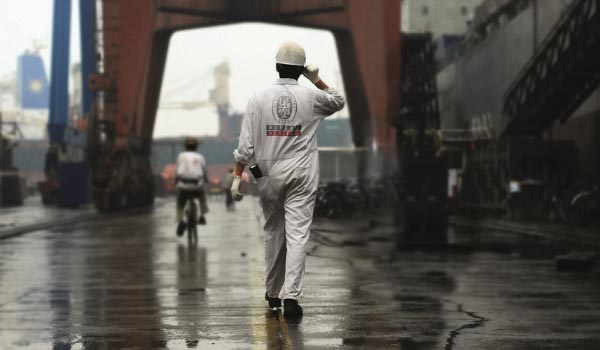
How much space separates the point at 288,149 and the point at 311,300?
1587 millimetres

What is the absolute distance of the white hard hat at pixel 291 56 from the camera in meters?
7.57

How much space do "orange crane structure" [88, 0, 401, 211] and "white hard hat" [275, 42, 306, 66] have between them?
29.1 m

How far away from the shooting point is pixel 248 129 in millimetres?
7523

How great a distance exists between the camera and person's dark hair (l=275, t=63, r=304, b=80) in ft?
24.9

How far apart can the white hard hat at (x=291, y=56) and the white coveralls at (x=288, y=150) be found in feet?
0.49

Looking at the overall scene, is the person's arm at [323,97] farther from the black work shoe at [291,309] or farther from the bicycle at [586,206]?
the bicycle at [586,206]

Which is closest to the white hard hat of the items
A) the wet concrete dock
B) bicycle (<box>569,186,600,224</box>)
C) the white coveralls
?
the white coveralls

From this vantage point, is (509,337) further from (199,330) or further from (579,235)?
(579,235)

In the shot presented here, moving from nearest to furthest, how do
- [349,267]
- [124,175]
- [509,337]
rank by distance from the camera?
[509,337]
[349,267]
[124,175]

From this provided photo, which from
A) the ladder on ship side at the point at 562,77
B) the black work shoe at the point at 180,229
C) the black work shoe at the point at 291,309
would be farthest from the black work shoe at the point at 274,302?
the ladder on ship side at the point at 562,77

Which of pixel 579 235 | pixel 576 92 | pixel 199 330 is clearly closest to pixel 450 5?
pixel 576 92

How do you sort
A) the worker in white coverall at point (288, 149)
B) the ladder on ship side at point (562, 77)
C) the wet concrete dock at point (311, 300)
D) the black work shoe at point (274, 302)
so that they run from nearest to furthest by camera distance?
the wet concrete dock at point (311, 300), the worker in white coverall at point (288, 149), the black work shoe at point (274, 302), the ladder on ship side at point (562, 77)

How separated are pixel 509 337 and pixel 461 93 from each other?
47.6 meters

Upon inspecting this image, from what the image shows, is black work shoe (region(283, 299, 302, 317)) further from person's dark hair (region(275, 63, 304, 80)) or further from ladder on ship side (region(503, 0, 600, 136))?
ladder on ship side (region(503, 0, 600, 136))
